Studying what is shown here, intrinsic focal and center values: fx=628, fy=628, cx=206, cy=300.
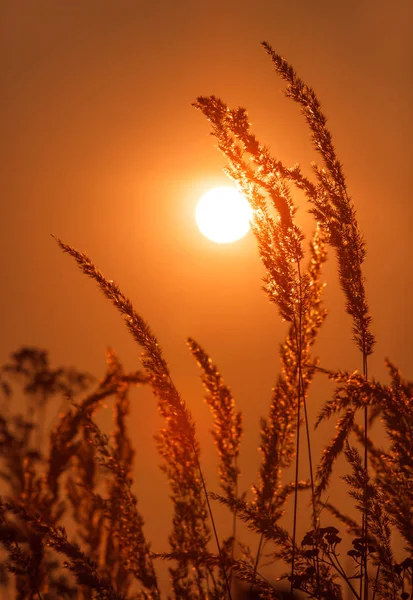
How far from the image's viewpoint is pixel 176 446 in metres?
A: 3.35

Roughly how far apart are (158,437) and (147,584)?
0.74m

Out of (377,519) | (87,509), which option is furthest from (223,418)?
(87,509)

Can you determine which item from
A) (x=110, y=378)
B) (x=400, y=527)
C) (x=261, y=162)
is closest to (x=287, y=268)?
(x=261, y=162)

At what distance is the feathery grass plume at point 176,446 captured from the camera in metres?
2.61

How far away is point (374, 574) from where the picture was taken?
2652mm

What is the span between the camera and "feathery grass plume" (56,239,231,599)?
2613mm

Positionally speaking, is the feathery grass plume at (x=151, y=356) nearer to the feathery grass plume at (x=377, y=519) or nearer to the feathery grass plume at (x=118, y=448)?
the feathery grass plume at (x=377, y=519)

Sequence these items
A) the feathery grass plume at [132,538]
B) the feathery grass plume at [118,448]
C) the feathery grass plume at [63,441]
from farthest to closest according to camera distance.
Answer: the feathery grass plume at [118,448]
the feathery grass plume at [63,441]
the feathery grass plume at [132,538]

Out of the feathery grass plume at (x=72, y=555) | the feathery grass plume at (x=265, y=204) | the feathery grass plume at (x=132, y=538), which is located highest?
the feathery grass plume at (x=265, y=204)

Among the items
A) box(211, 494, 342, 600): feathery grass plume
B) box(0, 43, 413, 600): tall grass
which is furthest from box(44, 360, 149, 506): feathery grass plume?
box(211, 494, 342, 600): feathery grass plume

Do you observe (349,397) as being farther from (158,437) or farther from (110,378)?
(110,378)

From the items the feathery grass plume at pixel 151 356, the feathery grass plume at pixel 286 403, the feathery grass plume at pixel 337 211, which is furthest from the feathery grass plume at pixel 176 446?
the feathery grass plume at pixel 337 211

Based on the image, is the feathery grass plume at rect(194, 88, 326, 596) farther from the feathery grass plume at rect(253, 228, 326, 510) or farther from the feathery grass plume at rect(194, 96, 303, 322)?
the feathery grass plume at rect(253, 228, 326, 510)

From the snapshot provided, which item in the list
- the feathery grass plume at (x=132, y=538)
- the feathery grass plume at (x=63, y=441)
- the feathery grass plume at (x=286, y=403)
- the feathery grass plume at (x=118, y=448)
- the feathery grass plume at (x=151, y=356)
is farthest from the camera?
the feathery grass plume at (x=118, y=448)
